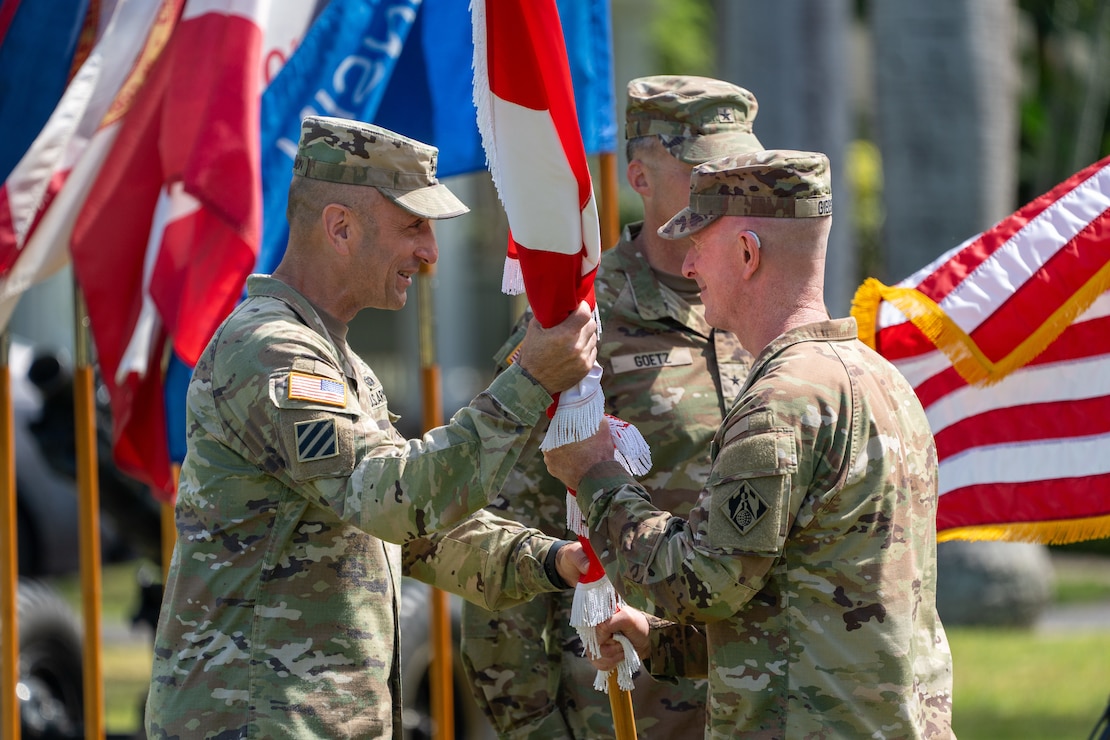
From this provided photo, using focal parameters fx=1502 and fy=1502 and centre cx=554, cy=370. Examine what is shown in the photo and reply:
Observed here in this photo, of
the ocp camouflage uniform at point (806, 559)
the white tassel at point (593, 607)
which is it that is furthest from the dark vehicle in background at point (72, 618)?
the ocp camouflage uniform at point (806, 559)

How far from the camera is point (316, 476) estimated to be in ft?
Result: 9.98

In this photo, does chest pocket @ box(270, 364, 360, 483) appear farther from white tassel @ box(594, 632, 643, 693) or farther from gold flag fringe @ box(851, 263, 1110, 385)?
gold flag fringe @ box(851, 263, 1110, 385)

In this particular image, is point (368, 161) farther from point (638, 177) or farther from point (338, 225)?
point (638, 177)

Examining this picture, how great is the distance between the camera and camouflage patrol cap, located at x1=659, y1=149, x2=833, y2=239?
3.03 metres

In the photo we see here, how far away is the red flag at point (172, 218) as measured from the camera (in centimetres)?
479

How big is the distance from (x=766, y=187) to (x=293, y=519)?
120cm

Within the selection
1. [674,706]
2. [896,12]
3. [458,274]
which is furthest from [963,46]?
[458,274]

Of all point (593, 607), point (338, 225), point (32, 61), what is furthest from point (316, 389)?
point (32, 61)

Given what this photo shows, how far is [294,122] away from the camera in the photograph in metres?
5.12

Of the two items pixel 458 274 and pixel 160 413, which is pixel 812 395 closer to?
pixel 160 413

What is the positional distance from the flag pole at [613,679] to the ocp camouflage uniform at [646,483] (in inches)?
4.8

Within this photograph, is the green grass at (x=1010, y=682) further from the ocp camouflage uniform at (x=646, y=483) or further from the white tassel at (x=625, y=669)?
the white tassel at (x=625, y=669)

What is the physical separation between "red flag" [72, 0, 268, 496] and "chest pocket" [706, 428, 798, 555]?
231 cm

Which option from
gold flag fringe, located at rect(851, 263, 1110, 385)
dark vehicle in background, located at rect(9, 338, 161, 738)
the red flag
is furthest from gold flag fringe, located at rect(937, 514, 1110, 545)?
dark vehicle in background, located at rect(9, 338, 161, 738)
